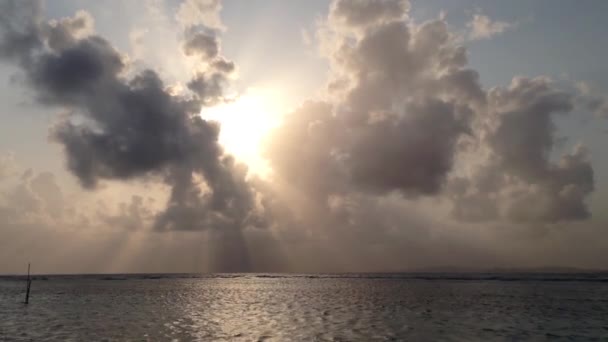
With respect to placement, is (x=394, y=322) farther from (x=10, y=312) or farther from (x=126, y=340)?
(x=10, y=312)

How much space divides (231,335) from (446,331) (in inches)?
708

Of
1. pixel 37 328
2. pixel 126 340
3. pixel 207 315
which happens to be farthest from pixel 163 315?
pixel 126 340

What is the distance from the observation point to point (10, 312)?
168 feet

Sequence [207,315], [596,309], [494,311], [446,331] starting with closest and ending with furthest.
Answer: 1. [446,331]
2. [207,315]
3. [494,311]
4. [596,309]

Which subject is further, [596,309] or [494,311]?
[596,309]

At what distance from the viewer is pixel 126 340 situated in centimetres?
3084

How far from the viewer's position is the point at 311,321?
39.6 metres

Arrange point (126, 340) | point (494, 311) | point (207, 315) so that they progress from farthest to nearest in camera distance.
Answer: point (494, 311)
point (207, 315)
point (126, 340)

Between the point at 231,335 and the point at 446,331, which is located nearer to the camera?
the point at 231,335

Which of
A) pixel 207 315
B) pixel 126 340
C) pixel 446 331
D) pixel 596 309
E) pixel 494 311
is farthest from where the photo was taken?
pixel 596 309

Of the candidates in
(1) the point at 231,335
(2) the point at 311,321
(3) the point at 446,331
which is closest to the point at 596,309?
(3) the point at 446,331

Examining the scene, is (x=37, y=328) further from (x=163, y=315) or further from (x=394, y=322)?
(x=394, y=322)

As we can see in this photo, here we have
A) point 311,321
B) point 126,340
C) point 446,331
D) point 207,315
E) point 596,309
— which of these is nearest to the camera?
point 126,340

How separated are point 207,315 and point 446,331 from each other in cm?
2549
